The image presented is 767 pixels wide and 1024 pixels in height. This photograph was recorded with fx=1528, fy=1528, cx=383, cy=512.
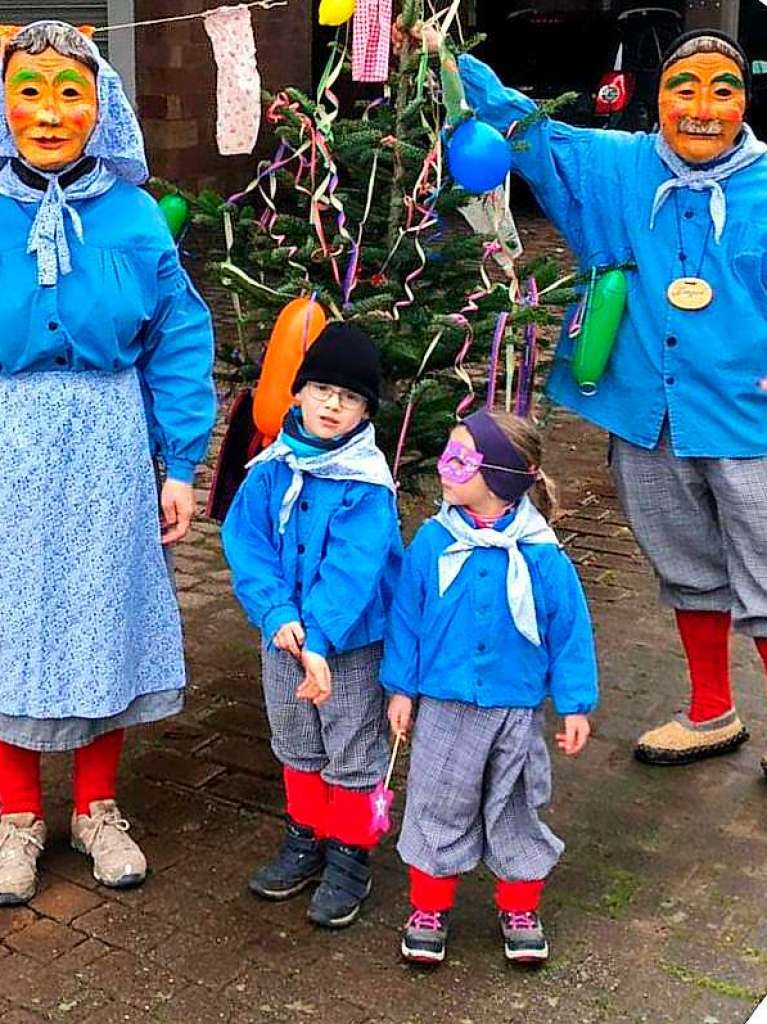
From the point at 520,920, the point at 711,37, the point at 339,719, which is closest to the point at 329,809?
the point at 339,719

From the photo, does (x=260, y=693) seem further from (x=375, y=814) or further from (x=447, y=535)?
(x=447, y=535)

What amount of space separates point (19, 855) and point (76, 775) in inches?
10.3

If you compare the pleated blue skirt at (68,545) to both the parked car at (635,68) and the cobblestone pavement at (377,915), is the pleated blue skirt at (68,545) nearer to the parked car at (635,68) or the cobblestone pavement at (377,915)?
the cobblestone pavement at (377,915)

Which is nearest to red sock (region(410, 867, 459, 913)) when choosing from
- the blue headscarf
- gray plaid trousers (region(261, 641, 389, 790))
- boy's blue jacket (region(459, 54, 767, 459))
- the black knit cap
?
gray plaid trousers (region(261, 641, 389, 790))

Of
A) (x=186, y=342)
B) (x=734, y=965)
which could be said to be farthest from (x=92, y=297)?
(x=734, y=965)

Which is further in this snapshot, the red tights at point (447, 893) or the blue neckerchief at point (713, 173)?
the blue neckerchief at point (713, 173)

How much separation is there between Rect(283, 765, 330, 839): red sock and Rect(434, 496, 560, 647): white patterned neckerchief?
642mm

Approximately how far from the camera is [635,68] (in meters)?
14.7

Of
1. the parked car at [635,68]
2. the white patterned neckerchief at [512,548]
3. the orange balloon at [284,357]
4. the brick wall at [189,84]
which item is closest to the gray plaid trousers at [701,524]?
the white patterned neckerchief at [512,548]

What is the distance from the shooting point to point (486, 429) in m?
3.17

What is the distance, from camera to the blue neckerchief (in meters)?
3.81

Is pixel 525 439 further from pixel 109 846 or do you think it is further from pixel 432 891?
pixel 109 846

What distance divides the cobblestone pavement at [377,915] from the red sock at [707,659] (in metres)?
0.16

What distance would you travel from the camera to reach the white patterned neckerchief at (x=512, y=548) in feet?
10.3
